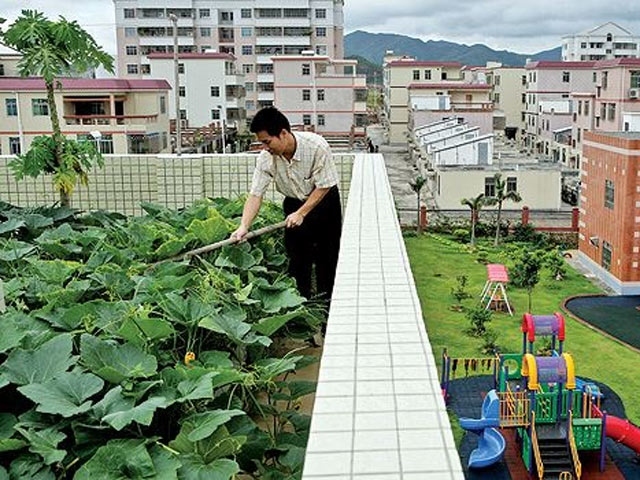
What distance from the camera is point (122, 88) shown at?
18875 mm

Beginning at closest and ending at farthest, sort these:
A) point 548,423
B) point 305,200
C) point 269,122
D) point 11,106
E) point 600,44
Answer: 1. point 269,122
2. point 305,200
3. point 548,423
4. point 11,106
5. point 600,44

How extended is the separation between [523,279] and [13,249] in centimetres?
944

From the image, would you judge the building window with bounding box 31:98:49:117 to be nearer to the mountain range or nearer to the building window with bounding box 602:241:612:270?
the building window with bounding box 602:241:612:270

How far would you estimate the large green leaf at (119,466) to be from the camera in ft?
4.85

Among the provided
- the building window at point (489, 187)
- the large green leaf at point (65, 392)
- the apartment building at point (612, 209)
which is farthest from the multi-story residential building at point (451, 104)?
the large green leaf at point (65, 392)

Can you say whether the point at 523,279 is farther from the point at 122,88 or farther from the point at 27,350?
the point at 122,88

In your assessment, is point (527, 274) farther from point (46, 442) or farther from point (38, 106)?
point (38, 106)

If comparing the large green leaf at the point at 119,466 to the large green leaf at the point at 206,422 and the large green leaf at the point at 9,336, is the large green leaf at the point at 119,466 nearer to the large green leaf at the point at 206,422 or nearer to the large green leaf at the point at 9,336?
the large green leaf at the point at 206,422

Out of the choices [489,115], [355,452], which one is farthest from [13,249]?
[489,115]

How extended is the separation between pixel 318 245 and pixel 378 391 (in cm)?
173

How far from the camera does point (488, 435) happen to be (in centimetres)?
623

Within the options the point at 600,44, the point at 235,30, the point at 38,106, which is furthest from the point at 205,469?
the point at 600,44

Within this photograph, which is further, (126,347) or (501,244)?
(501,244)

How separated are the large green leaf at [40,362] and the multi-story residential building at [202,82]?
2612cm
